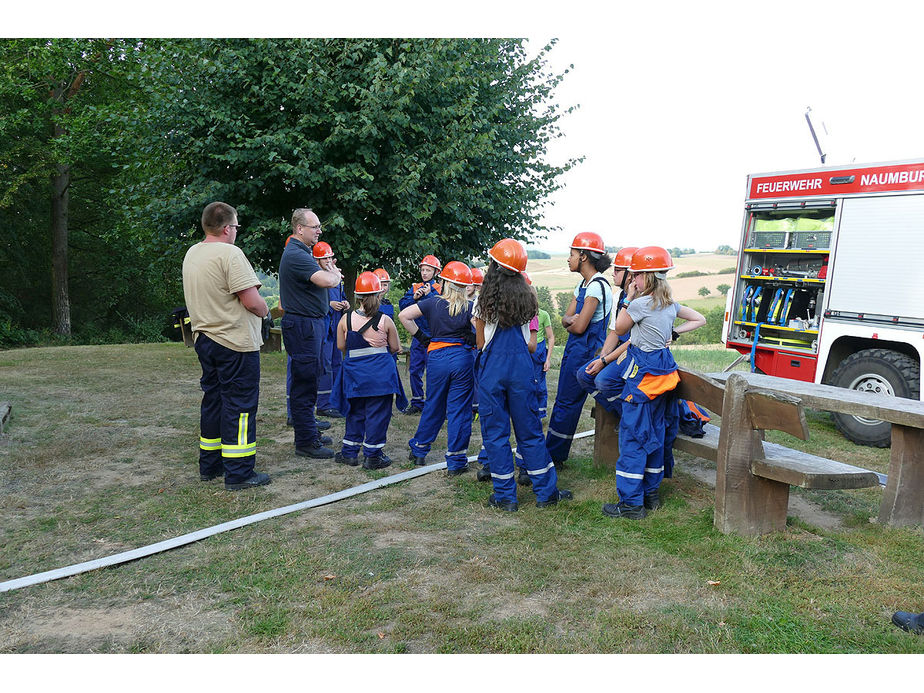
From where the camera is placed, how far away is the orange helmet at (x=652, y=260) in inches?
189

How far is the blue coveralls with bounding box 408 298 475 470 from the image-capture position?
5762mm

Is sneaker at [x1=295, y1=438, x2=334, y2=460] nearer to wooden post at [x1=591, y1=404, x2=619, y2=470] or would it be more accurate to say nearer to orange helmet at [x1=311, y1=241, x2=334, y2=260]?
orange helmet at [x1=311, y1=241, x2=334, y2=260]

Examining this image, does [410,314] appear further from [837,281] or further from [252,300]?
[837,281]

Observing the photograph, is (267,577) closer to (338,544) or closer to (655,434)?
(338,544)

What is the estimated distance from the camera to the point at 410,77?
1034 cm

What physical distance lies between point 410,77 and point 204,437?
6820mm

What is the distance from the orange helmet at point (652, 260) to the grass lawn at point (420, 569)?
178cm

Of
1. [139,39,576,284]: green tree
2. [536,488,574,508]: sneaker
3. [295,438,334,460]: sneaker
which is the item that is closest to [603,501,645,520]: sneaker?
[536,488,574,508]: sneaker

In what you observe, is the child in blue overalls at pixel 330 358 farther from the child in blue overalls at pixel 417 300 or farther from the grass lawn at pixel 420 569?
the grass lawn at pixel 420 569

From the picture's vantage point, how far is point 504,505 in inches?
203

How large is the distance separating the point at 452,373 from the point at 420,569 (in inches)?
82.2

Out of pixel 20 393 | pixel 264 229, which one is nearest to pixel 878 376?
pixel 264 229

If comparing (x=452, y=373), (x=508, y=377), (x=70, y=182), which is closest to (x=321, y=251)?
(x=452, y=373)

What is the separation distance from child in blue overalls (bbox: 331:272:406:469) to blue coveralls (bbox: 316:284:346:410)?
1.95 metres
